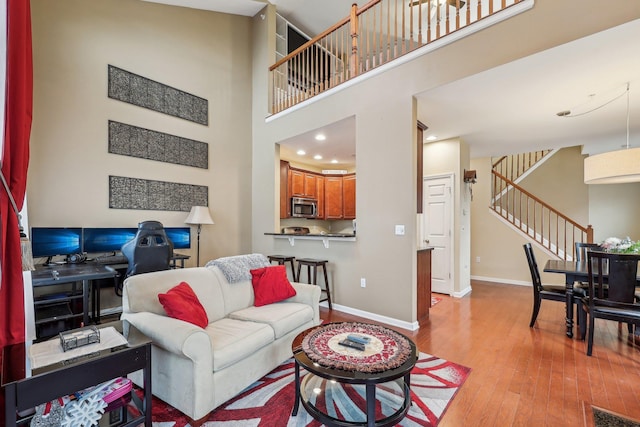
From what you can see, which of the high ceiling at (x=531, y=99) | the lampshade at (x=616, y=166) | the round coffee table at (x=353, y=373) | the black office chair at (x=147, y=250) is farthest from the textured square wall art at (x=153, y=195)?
the lampshade at (x=616, y=166)

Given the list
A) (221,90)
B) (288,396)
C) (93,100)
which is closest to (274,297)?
(288,396)

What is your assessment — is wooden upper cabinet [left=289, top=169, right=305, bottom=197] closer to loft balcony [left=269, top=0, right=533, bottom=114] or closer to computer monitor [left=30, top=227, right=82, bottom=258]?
loft balcony [left=269, top=0, right=533, bottom=114]

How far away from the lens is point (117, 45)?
3.99 m

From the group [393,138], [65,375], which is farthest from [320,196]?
[65,375]

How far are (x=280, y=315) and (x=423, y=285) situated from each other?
2098mm

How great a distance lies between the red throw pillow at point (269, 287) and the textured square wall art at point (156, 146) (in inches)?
112

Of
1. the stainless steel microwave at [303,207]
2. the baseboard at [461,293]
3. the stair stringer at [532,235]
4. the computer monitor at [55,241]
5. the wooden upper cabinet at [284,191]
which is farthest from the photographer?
the stainless steel microwave at [303,207]

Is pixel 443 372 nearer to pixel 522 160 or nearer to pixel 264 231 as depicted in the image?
pixel 264 231

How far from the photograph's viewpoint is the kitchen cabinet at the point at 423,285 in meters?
3.53

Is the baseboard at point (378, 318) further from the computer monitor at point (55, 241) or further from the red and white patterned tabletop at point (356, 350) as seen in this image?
the computer monitor at point (55, 241)

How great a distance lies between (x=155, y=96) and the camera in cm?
436

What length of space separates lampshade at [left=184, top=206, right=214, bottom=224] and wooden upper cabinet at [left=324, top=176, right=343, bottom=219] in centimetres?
303

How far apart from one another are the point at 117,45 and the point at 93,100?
0.91 m

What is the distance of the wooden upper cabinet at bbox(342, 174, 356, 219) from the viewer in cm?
679
